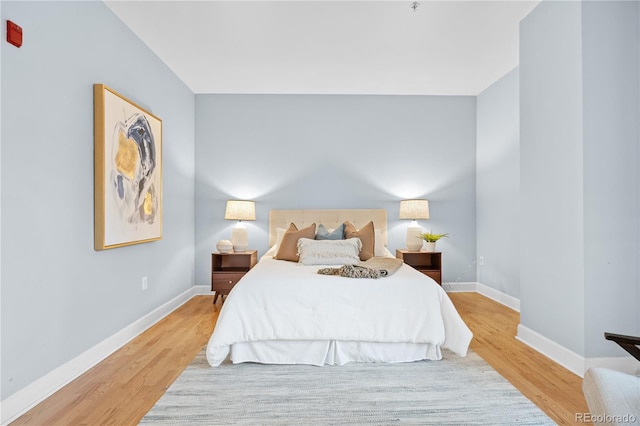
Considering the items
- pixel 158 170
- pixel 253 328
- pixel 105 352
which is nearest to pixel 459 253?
pixel 253 328

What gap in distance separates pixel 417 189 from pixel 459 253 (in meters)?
1.07

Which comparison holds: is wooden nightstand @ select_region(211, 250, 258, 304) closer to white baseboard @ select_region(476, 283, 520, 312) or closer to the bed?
the bed

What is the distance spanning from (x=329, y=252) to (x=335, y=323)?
1.06 m

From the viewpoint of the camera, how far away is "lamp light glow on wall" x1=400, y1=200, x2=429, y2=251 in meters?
4.76

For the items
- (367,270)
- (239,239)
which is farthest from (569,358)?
(239,239)

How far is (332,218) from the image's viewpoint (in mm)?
4930

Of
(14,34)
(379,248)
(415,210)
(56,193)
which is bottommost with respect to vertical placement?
(379,248)

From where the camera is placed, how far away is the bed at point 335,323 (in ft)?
8.63

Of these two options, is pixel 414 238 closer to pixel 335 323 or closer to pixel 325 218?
pixel 325 218

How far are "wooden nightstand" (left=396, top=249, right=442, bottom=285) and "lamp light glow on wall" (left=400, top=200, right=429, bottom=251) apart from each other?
9 centimetres

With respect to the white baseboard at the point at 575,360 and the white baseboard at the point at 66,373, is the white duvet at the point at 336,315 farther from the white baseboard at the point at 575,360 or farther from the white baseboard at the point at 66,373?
the white baseboard at the point at 66,373

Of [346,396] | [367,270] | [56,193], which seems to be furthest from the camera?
[367,270]

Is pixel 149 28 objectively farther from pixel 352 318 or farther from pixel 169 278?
pixel 352 318

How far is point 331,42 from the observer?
138 inches
